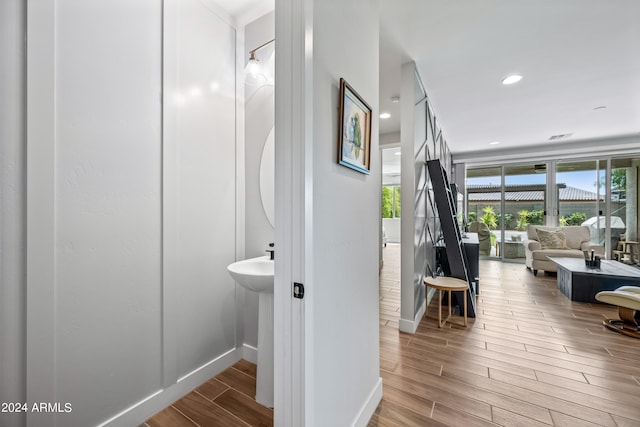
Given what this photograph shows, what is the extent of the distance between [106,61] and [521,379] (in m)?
3.15

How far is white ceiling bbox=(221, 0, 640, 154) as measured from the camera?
1.90m

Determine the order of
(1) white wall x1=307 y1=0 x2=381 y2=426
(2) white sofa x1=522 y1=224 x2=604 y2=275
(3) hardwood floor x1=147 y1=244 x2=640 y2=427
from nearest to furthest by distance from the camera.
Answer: (1) white wall x1=307 y1=0 x2=381 y2=426, (3) hardwood floor x1=147 y1=244 x2=640 y2=427, (2) white sofa x1=522 y1=224 x2=604 y2=275

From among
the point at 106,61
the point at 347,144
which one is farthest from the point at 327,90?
the point at 106,61

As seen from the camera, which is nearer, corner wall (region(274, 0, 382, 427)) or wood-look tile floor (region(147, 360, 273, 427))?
corner wall (region(274, 0, 382, 427))

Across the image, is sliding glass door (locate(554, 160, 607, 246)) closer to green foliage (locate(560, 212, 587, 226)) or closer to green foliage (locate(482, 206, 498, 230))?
green foliage (locate(560, 212, 587, 226))

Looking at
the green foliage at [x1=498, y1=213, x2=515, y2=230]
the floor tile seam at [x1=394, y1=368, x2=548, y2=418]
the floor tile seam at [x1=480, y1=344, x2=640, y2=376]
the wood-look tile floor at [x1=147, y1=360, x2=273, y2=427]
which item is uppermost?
the green foliage at [x1=498, y1=213, x2=515, y2=230]

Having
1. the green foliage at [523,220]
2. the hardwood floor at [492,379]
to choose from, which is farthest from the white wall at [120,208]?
the green foliage at [523,220]

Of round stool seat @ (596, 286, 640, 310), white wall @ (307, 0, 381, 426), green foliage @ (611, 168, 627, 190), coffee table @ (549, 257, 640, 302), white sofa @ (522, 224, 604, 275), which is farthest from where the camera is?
green foliage @ (611, 168, 627, 190)

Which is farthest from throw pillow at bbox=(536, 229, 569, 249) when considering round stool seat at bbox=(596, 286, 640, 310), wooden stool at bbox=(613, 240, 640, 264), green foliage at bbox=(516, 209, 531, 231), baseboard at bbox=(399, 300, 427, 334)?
baseboard at bbox=(399, 300, 427, 334)

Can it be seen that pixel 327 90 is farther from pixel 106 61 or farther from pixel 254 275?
pixel 106 61

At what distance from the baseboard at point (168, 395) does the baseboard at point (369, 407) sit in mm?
1063

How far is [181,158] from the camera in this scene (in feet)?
5.40

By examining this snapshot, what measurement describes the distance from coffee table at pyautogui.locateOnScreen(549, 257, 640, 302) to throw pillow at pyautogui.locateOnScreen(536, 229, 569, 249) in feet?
4.22

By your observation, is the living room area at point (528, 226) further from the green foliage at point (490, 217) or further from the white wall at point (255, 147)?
the white wall at point (255, 147)
